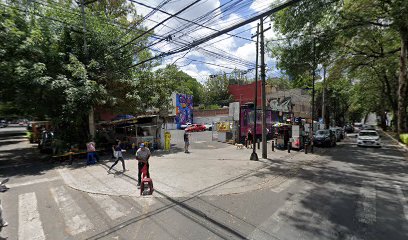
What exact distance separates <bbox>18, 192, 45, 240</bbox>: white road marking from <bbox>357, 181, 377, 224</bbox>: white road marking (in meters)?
7.90

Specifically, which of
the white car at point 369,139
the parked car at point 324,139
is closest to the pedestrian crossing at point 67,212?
the parked car at point 324,139

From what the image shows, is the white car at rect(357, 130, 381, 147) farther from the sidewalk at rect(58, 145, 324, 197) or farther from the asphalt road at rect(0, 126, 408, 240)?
the asphalt road at rect(0, 126, 408, 240)

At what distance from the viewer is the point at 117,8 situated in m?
27.1

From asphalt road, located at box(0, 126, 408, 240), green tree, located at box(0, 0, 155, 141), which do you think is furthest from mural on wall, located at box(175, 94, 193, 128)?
asphalt road, located at box(0, 126, 408, 240)

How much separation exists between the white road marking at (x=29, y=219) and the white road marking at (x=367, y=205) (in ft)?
25.9

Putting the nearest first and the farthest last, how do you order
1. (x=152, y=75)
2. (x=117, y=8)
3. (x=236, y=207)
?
(x=236, y=207), (x=152, y=75), (x=117, y=8)

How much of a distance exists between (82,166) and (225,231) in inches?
421

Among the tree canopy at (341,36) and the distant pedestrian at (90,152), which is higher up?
the tree canopy at (341,36)

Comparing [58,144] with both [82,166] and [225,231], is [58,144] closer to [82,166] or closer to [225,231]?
[82,166]

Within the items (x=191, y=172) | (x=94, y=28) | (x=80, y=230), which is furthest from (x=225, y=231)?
(x=94, y=28)

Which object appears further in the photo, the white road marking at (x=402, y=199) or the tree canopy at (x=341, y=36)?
the tree canopy at (x=341, y=36)

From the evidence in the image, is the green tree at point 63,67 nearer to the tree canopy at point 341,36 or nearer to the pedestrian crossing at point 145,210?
the pedestrian crossing at point 145,210

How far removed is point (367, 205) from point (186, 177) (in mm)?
6628

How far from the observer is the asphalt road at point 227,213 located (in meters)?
5.45
